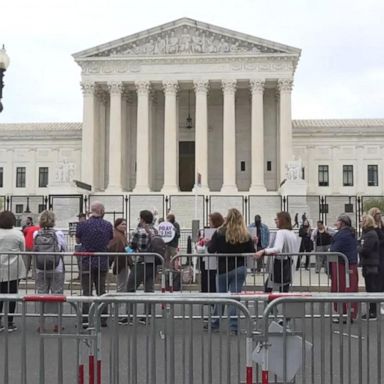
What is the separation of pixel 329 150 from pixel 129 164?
19.6 meters

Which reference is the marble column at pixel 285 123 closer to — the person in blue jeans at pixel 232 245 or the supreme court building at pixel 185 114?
the supreme court building at pixel 185 114

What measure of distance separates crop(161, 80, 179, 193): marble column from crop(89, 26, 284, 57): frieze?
118 inches

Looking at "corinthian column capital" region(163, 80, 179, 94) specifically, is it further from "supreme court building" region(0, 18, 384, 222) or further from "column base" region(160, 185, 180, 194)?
"column base" region(160, 185, 180, 194)

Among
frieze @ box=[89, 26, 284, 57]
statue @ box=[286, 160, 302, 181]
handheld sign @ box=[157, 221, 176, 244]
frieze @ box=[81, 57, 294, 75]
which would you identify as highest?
frieze @ box=[89, 26, 284, 57]

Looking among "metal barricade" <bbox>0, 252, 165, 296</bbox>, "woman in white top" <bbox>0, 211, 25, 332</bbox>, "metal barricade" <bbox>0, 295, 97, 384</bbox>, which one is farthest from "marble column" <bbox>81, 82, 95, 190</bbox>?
"metal barricade" <bbox>0, 295, 97, 384</bbox>

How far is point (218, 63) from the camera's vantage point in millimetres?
56188

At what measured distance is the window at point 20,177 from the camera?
68.9 meters

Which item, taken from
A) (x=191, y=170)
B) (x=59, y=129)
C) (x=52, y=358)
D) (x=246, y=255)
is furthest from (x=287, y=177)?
(x=52, y=358)

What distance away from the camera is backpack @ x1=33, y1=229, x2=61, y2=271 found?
1147cm

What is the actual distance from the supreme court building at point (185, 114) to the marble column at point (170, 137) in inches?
3.3

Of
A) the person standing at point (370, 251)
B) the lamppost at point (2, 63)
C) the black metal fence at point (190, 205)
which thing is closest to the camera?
the person standing at point (370, 251)

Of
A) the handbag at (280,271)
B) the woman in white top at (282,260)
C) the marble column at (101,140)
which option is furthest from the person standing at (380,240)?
the marble column at (101,140)

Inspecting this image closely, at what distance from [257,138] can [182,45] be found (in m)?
9.99

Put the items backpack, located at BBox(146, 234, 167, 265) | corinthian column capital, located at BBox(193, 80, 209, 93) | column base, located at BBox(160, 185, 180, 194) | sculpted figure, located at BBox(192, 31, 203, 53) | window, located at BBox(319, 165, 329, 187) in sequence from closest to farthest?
backpack, located at BBox(146, 234, 167, 265), corinthian column capital, located at BBox(193, 80, 209, 93), column base, located at BBox(160, 185, 180, 194), sculpted figure, located at BBox(192, 31, 203, 53), window, located at BBox(319, 165, 329, 187)
